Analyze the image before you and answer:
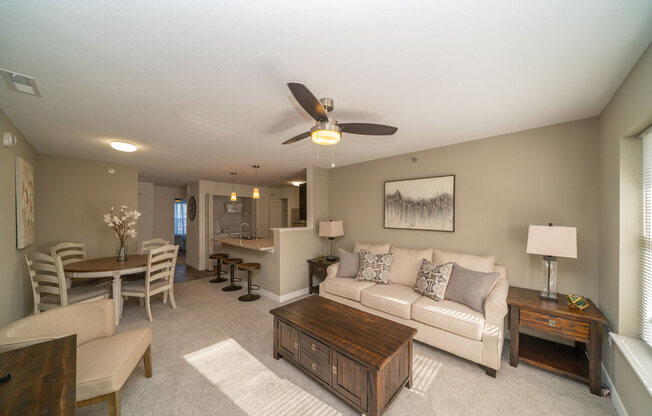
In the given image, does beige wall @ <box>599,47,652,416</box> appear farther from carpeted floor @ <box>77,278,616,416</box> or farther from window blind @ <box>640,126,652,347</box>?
carpeted floor @ <box>77,278,616,416</box>

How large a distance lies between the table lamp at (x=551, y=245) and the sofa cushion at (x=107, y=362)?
142 inches

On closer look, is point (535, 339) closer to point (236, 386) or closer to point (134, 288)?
point (236, 386)

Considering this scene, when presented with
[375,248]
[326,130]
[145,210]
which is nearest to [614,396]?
[375,248]

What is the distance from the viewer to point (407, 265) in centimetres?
337

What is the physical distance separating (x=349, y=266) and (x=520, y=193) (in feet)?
7.94

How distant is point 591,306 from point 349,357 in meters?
2.40

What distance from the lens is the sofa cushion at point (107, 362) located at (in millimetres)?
1477

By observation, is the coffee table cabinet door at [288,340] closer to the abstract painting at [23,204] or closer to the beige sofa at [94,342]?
the beige sofa at [94,342]

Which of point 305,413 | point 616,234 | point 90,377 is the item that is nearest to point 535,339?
point 616,234

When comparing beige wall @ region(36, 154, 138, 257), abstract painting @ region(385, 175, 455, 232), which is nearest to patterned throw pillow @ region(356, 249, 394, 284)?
abstract painting @ region(385, 175, 455, 232)

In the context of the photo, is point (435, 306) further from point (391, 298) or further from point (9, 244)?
point (9, 244)

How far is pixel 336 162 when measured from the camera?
438 cm

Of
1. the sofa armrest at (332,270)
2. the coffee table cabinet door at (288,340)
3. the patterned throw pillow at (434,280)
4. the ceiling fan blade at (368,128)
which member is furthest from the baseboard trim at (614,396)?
the sofa armrest at (332,270)

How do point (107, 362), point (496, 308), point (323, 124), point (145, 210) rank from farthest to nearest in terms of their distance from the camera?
point (145, 210) → point (496, 308) → point (323, 124) → point (107, 362)
